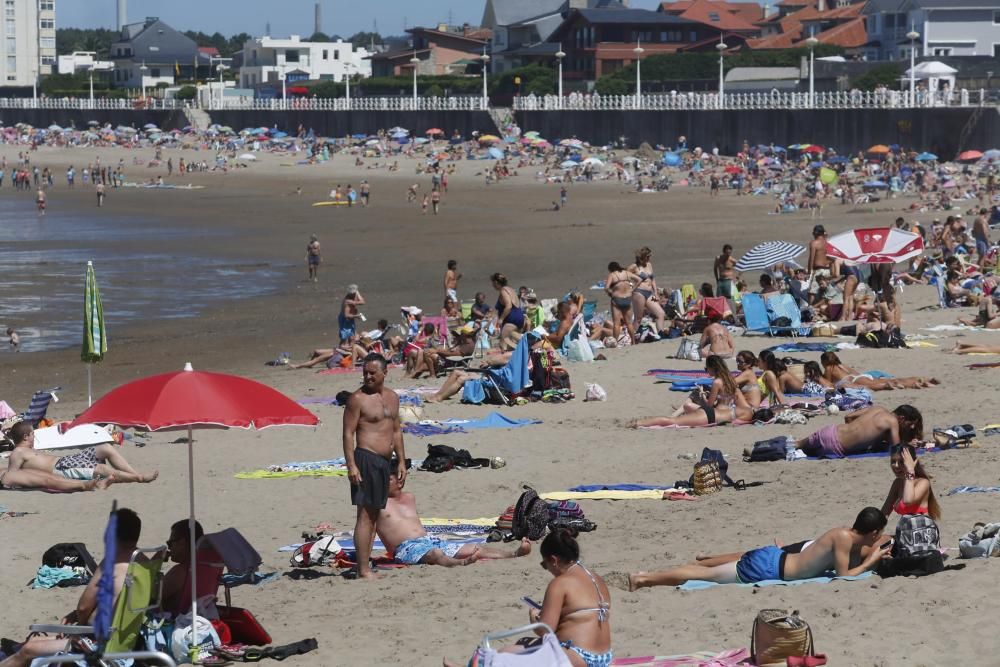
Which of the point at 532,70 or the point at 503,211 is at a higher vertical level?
the point at 532,70

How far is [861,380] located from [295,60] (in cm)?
10230

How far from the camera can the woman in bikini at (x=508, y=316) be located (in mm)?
15570

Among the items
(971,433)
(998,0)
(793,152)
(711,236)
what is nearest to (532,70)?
(998,0)

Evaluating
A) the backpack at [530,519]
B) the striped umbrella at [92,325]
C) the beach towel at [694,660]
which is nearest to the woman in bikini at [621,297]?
the striped umbrella at [92,325]

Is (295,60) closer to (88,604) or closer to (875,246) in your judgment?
(875,246)

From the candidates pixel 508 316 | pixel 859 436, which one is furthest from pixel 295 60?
pixel 859 436

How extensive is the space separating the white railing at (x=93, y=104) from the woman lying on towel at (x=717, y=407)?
241ft

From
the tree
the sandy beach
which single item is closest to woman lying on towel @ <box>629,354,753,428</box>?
the sandy beach

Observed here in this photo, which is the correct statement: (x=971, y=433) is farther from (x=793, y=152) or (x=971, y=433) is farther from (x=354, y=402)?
(x=793, y=152)

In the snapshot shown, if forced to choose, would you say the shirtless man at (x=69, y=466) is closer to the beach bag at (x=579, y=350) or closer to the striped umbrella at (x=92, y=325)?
the striped umbrella at (x=92, y=325)

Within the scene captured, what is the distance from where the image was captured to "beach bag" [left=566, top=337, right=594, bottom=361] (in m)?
15.8

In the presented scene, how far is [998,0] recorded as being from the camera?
218 feet

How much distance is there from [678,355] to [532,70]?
61.8m

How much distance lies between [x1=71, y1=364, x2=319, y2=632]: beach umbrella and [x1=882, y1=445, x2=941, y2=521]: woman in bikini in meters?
3.14
